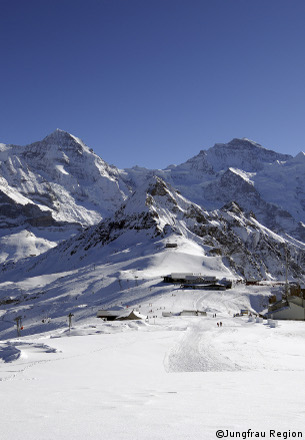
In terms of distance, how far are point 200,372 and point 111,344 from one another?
13.4 m

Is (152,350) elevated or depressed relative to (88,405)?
depressed

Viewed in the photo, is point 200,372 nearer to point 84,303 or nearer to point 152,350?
point 152,350

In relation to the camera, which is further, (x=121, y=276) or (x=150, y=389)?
(x=121, y=276)

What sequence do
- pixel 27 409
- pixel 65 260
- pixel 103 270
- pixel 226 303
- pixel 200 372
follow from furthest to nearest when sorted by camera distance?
1. pixel 65 260
2. pixel 103 270
3. pixel 226 303
4. pixel 200 372
5. pixel 27 409

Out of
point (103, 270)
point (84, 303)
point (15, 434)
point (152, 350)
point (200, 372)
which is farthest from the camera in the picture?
point (103, 270)

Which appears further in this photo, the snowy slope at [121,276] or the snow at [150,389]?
the snowy slope at [121,276]

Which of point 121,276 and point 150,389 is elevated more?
point 121,276

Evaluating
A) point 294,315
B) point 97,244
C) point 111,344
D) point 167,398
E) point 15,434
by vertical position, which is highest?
point 97,244

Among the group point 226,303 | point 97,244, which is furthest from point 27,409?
point 97,244

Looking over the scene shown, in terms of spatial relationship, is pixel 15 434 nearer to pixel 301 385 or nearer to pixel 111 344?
pixel 301 385

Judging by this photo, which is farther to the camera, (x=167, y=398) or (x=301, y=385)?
(x=301, y=385)

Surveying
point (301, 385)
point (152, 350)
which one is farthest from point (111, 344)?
point (301, 385)

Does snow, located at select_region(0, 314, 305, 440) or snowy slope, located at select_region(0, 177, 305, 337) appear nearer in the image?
snow, located at select_region(0, 314, 305, 440)

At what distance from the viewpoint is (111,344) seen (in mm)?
32312
